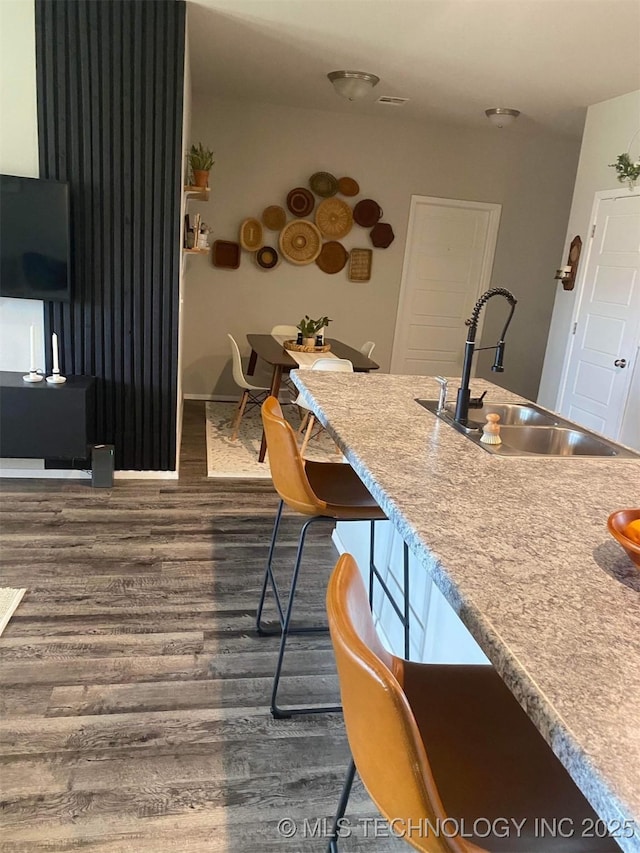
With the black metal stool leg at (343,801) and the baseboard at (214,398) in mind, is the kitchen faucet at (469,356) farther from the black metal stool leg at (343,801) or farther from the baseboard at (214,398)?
the baseboard at (214,398)

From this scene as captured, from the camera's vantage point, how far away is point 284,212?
5.97m

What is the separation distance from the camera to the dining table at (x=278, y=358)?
429cm

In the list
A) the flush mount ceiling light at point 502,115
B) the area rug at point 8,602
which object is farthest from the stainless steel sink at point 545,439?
the flush mount ceiling light at point 502,115

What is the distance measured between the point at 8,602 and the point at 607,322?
414 centimetres

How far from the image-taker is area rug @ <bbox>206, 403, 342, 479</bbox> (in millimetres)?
4230

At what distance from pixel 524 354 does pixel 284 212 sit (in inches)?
117

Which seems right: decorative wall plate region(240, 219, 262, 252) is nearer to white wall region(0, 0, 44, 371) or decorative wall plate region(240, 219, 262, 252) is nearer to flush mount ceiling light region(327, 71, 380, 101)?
flush mount ceiling light region(327, 71, 380, 101)

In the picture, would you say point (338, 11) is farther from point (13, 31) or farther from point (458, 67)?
point (13, 31)

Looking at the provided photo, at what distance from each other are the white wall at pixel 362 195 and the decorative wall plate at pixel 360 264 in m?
0.07

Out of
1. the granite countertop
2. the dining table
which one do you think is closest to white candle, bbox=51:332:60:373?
the dining table

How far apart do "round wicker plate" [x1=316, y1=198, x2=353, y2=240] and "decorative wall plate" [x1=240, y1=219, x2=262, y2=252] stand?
0.58 m

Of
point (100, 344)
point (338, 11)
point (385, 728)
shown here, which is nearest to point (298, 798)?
point (385, 728)

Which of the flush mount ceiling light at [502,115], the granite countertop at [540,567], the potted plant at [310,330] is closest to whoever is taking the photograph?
the granite countertop at [540,567]

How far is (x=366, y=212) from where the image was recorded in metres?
6.10
